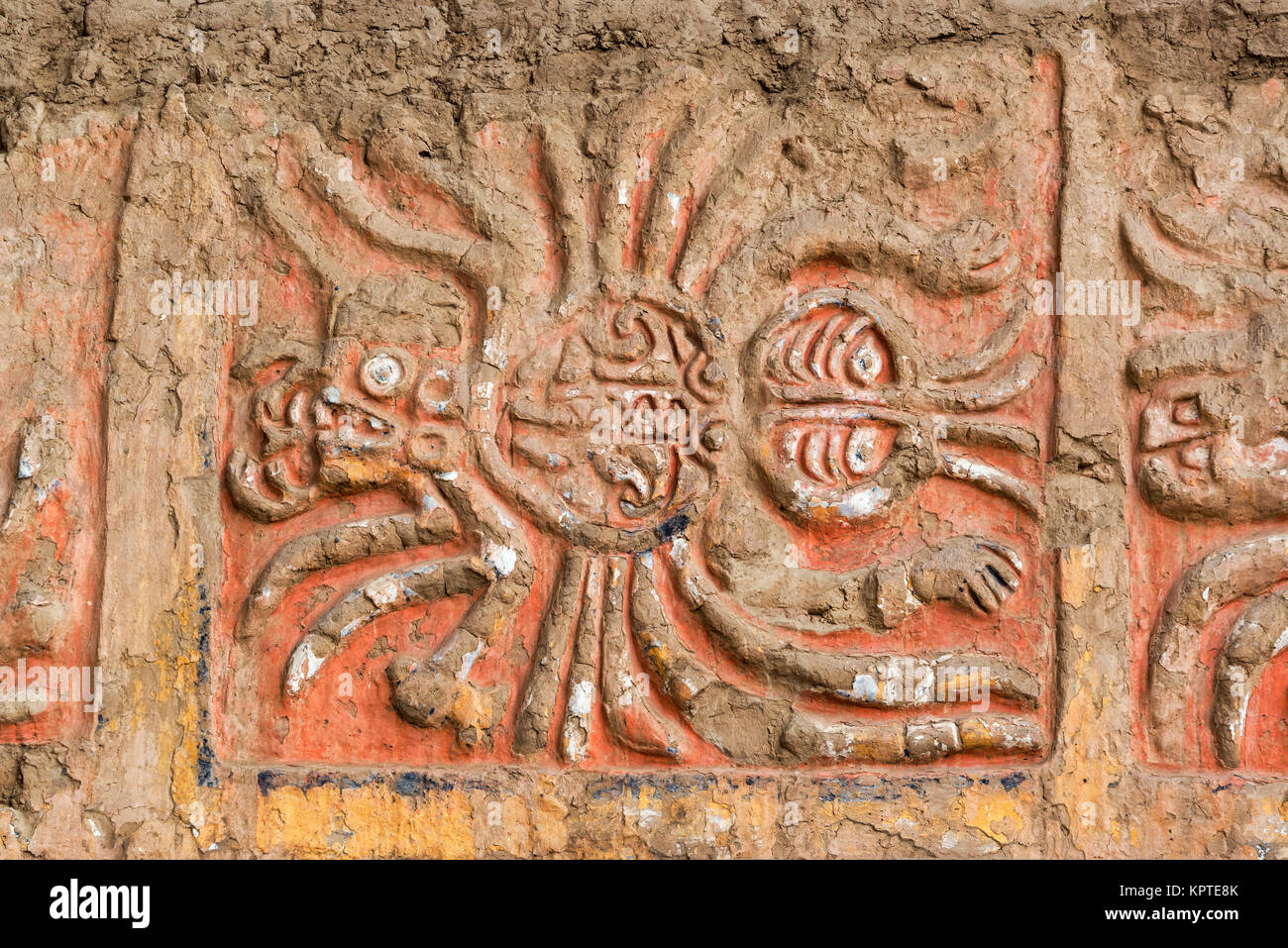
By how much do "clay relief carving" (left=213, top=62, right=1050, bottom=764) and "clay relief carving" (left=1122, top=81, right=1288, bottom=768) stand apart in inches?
13.2

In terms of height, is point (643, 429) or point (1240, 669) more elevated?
point (643, 429)

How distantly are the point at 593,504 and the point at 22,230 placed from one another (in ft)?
5.76

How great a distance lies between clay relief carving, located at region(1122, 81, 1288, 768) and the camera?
3160 millimetres

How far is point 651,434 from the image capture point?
3.30 metres

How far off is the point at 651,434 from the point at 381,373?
0.74 m

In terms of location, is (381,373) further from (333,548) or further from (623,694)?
(623,694)

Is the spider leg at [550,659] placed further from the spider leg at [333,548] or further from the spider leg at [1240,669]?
the spider leg at [1240,669]

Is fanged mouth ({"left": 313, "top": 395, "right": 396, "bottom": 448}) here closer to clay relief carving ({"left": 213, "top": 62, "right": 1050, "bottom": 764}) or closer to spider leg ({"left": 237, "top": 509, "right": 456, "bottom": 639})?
clay relief carving ({"left": 213, "top": 62, "right": 1050, "bottom": 764})

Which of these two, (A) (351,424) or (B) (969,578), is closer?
(B) (969,578)

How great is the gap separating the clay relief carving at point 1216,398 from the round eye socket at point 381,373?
1.95m

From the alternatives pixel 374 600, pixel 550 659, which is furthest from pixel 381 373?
pixel 550 659

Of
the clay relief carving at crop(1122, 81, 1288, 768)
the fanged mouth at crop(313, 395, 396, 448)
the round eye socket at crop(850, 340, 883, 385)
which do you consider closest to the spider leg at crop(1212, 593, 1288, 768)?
the clay relief carving at crop(1122, 81, 1288, 768)

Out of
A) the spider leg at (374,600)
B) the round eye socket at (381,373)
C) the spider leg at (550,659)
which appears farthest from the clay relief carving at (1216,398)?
the round eye socket at (381,373)

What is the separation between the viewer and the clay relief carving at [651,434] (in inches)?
125
